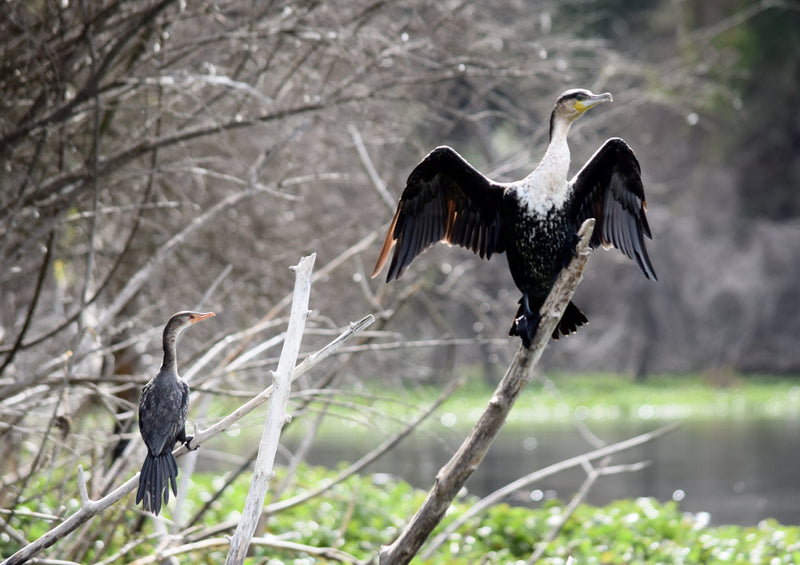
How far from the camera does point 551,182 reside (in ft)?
9.56

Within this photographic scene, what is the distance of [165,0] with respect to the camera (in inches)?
140

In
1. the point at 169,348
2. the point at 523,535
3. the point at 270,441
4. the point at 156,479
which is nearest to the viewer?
the point at 270,441

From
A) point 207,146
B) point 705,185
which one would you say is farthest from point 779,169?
point 207,146

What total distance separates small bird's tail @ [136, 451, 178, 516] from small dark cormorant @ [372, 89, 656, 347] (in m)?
0.76

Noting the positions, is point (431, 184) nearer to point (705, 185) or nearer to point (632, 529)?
point (632, 529)

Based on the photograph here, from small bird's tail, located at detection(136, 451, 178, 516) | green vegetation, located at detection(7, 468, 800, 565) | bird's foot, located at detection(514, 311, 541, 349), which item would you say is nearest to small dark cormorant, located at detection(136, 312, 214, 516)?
small bird's tail, located at detection(136, 451, 178, 516)

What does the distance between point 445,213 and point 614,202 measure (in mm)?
527

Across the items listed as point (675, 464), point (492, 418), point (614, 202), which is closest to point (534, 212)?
point (614, 202)

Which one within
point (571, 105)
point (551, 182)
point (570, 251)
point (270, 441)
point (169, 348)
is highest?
point (571, 105)

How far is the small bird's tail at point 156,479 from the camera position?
2.53 metres

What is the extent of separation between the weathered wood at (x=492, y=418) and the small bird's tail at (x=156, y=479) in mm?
645

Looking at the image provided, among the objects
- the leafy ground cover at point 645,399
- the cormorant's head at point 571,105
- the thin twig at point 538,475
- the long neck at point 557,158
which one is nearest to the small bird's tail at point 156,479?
the long neck at point 557,158

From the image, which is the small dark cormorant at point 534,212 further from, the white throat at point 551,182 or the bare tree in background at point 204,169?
the bare tree in background at point 204,169

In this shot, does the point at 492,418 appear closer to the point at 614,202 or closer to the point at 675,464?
the point at 614,202
